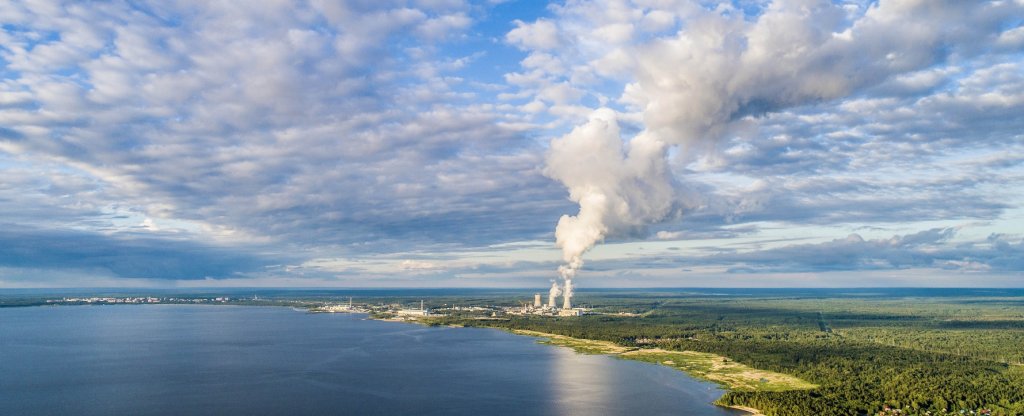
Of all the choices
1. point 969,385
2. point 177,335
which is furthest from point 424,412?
point 177,335

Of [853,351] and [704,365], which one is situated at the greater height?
[853,351]

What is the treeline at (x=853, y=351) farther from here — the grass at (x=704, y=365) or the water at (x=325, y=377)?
the water at (x=325, y=377)

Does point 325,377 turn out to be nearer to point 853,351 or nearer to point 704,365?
point 704,365

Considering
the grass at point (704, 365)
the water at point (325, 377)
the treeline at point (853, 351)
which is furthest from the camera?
the grass at point (704, 365)

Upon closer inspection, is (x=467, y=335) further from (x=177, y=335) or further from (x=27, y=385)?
(x=27, y=385)

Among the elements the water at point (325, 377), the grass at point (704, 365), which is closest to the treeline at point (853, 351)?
the grass at point (704, 365)

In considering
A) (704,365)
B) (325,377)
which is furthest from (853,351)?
(325,377)
